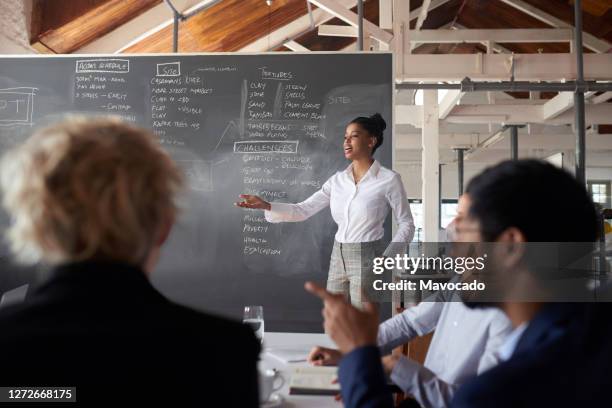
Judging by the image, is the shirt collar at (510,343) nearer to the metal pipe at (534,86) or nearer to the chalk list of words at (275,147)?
the chalk list of words at (275,147)

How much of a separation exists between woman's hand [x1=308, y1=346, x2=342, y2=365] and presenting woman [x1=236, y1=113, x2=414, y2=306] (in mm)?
1920

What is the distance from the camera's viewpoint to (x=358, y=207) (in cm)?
362

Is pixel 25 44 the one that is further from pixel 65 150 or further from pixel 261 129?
pixel 65 150

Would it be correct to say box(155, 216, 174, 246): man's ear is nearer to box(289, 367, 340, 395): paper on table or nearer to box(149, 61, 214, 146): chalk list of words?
box(289, 367, 340, 395): paper on table

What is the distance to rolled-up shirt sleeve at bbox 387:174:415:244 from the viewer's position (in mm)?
3518

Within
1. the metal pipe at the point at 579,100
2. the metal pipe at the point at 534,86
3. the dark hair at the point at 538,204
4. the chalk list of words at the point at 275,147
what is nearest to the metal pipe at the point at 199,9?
the chalk list of words at the point at 275,147

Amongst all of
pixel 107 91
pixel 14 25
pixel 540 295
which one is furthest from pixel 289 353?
pixel 14 25

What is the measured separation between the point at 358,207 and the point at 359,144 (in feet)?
1.43

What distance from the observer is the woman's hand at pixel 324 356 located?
1.58 metres

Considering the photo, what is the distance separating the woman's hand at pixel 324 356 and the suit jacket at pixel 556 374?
0.63 m

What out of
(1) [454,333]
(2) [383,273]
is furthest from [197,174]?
(1) [454,333]

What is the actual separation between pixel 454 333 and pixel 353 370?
77cm

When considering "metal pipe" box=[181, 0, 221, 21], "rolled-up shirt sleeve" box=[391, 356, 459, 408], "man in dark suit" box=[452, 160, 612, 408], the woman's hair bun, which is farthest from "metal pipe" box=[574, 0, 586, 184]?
"man in dark suit" box=[452, 160, 612, 408]

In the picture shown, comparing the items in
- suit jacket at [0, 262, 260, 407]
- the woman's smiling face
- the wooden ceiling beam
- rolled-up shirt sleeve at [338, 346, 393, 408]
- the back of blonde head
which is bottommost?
rolled-up shirt sleeve at [338, 346, 393, 408]
